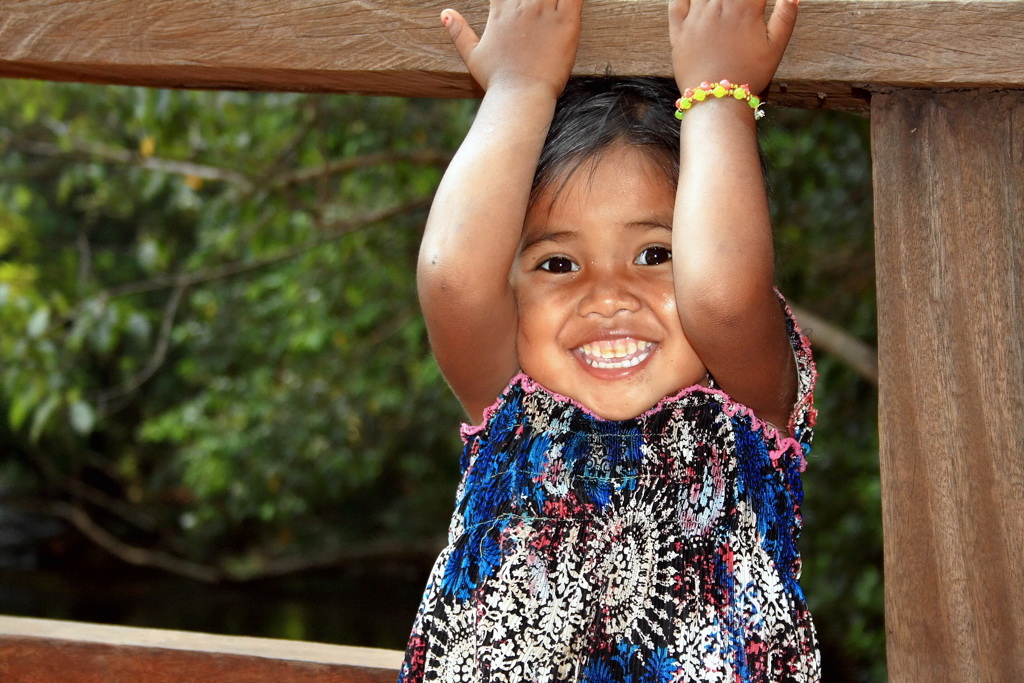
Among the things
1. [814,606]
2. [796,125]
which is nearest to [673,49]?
[796,125]

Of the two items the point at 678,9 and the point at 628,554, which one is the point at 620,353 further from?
the point at 678,9

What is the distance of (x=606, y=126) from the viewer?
1458 millimetres

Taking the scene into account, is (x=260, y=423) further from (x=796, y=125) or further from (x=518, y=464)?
(x=518, y=464)

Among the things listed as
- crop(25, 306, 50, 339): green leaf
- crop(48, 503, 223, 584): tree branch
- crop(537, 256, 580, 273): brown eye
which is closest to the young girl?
crop(537, 256, 580, 273): brown eye

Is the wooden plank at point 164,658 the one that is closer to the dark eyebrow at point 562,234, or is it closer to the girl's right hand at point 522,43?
the dark eyebrow at point 562,234

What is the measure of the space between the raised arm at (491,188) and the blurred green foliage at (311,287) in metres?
0.76

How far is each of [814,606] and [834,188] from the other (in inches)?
69.6

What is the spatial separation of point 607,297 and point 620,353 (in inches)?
2.9

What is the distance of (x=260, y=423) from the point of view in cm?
533

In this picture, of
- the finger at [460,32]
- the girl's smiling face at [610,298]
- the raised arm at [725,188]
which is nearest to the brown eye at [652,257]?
the girl's smiling face at [610,298]

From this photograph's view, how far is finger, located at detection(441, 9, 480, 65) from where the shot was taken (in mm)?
1249

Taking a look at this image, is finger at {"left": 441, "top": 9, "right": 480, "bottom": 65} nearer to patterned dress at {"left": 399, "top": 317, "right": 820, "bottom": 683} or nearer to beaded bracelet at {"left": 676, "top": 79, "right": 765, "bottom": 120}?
beaded bracelet at {"left": 676, "top": 79, "right": 765, "bottom": 120}

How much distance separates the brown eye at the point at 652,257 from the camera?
4.58 ft

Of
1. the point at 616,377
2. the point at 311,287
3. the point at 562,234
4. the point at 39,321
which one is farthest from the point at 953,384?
the point at 311,287
